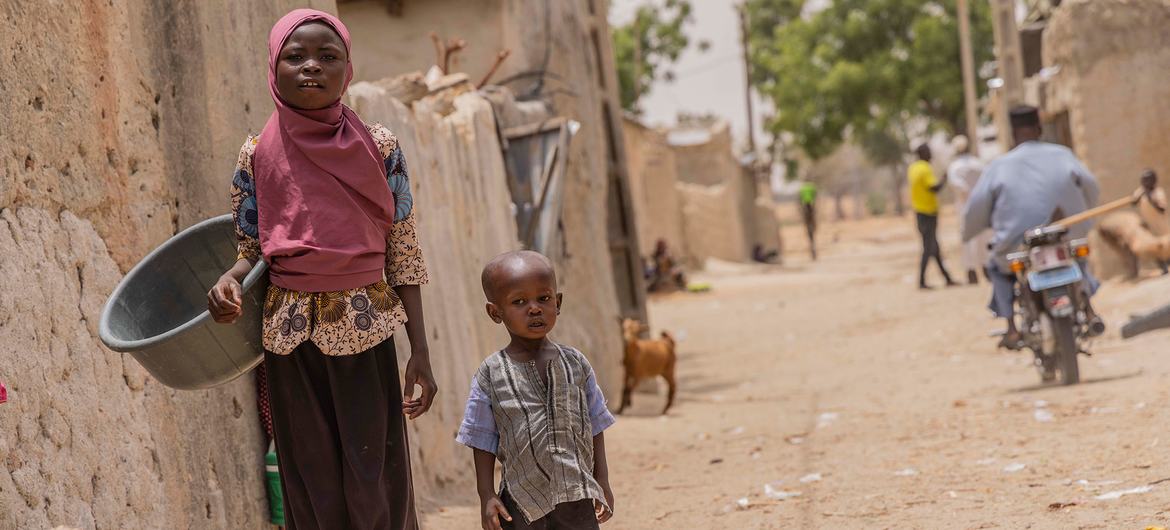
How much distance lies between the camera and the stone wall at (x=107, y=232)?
11.2ft

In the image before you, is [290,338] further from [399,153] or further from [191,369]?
[399,153]

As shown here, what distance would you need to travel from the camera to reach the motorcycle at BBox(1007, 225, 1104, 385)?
7773mm

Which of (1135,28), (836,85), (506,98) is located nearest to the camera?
(506,98)

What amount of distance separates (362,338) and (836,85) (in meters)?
26.9

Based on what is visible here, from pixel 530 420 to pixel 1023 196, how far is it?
5.49 meters

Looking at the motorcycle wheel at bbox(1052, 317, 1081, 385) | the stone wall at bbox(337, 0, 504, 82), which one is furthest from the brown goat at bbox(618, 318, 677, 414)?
the motorcycle wheel at bbox(1052, 317, 1081, 385)

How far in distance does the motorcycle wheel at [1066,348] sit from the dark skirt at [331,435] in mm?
5432

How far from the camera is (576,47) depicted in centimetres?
995

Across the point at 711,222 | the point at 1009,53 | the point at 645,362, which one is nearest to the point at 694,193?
the point at 711,222

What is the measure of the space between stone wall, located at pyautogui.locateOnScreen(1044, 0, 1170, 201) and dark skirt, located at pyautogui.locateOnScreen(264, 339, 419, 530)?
11812 mm

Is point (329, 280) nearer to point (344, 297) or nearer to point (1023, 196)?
point (344, 297)

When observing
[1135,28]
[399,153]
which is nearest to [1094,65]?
[1135,28]

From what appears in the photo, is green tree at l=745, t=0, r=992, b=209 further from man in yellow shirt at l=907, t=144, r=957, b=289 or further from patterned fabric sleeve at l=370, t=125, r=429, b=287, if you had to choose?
patterned fabric sleeve at l=370, t=125, r=429, b=287

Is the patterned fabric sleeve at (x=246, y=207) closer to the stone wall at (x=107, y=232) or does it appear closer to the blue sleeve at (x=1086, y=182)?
the stone wall at (x=107, y=232)
